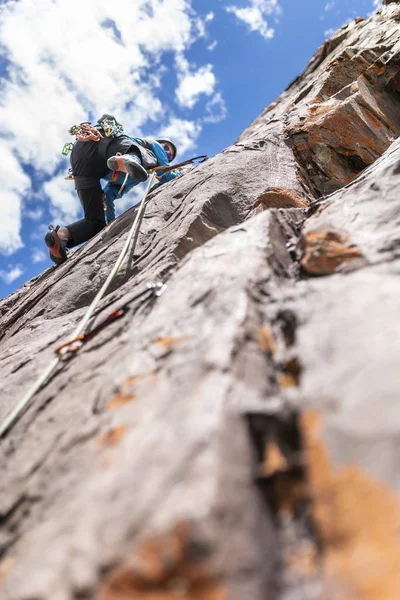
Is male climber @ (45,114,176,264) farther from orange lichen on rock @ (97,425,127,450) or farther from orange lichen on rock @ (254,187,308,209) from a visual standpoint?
orange lichen on rock @ (97,425,127,450)

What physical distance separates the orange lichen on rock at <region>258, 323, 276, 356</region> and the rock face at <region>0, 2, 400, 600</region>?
0.01 m

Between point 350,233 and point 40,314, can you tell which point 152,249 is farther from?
point 350,233

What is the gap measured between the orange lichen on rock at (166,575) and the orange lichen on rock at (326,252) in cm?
120

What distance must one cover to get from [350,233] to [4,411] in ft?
6.50

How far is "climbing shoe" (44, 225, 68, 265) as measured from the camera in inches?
205

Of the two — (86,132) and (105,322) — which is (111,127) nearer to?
(86,132)

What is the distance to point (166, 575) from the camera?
0.78m

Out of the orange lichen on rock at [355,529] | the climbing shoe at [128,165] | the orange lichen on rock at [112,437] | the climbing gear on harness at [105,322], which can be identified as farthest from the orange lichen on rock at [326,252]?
the climbing shoe at [128,165]

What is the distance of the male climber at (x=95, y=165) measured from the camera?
195 inches

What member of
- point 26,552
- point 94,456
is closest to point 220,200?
point 94,456

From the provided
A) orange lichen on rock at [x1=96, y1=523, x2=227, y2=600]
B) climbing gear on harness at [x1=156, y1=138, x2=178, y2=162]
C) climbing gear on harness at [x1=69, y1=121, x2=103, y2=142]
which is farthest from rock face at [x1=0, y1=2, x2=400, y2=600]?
climbing gear on harness at [x1=156, y1=138, x2=178, y2=162]

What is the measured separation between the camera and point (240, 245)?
1944 millimetres

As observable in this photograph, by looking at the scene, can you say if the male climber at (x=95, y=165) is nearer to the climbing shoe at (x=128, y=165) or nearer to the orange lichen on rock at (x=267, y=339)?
the climbing shoe at (x=128, y=165)

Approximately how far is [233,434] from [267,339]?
Answer: 0.45m
